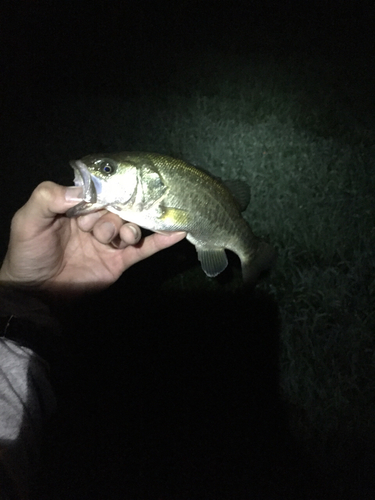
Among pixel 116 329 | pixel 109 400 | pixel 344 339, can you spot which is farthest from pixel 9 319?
pixel 344 339

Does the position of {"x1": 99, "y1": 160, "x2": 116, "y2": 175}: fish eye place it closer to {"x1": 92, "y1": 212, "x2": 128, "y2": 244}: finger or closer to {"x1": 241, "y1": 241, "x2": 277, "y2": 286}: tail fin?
{"x1": 92, "y1": 212, "x2": 128, "y2": 244}: finger

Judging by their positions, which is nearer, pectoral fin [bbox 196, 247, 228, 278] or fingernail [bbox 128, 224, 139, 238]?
fingernail [bbox 128, 224, 139, 238]

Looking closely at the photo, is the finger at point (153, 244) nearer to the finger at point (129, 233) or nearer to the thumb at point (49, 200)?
the finger at point (129, 233)

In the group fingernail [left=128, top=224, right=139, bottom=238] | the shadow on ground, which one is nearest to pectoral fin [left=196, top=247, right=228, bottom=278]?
fingernail [left=128, top=224, right=139, bottom=238]

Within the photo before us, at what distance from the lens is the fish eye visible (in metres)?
1.94

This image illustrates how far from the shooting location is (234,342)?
145 inches

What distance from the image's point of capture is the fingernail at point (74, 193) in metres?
1.82

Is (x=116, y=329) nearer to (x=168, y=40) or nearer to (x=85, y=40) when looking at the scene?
(x=168, y=40)

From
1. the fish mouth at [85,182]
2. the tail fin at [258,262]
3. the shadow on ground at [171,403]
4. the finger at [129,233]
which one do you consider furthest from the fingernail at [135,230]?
the shadow on ground at [171,403]

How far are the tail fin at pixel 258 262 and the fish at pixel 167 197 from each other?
272 millimetres

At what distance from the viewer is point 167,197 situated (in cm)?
210

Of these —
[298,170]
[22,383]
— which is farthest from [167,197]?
[298,170]

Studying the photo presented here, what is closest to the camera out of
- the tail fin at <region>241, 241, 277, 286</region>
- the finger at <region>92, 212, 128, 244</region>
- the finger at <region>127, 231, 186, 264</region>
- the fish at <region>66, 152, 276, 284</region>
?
the fish at <region>66, 152, 276, 284</region>

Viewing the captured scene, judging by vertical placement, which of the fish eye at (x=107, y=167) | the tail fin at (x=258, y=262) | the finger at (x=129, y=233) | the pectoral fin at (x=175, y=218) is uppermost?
the fish eye at (x=107, y=167)
